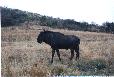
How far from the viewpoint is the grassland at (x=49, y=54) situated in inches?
250

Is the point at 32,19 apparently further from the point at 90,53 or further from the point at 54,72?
the point at 54,72

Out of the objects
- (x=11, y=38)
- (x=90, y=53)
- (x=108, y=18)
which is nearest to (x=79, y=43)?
(x=90, y=53)

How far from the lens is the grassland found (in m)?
6.34

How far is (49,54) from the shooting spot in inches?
305

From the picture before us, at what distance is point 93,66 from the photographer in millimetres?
7102

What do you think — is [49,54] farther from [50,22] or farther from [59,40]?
[50,22]

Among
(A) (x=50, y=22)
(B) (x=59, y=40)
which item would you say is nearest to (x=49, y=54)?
(B) (x=59, y=40)

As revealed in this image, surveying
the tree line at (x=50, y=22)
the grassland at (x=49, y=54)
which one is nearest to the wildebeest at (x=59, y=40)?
the grassland at (x=49, y=54)

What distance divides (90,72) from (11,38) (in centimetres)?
199

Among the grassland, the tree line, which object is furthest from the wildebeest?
the tree line

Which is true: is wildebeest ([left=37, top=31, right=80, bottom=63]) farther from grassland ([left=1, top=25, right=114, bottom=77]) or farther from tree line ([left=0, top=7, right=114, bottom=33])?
tree line ([left=0, top=7, right=114, bottom=33])

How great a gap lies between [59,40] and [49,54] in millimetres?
521

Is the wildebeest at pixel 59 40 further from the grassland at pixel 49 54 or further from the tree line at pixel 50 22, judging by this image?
the tree line at pixel 50 22

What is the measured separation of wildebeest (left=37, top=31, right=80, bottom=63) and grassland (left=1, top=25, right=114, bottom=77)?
0.34 feet
